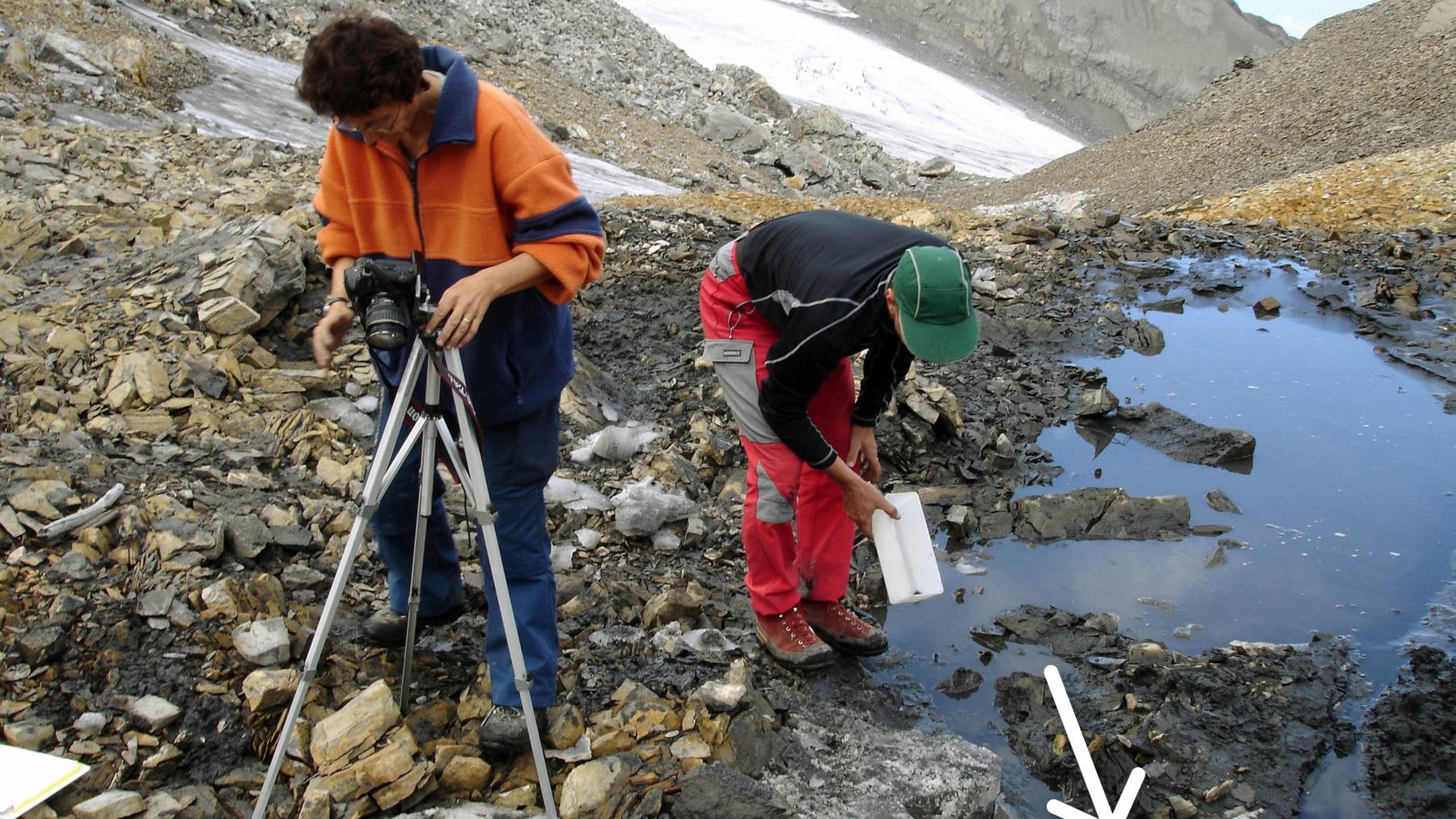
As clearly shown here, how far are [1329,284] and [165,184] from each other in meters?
8.61

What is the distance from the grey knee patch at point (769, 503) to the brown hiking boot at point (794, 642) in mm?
397

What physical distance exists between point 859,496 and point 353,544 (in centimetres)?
148

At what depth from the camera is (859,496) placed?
2.99 m

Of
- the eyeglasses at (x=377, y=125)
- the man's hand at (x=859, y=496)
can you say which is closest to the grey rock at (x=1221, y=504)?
the man's hand at (x=859, y=496)

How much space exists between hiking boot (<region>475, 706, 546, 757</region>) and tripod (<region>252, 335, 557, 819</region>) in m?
0.05

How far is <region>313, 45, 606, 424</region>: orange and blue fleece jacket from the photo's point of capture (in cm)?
212

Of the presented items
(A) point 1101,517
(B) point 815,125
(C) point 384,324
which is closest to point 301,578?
(C) point 384,324

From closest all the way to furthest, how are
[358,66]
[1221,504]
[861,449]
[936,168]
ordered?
[358,66] → [861,449] → [1221,504] → [936,168]

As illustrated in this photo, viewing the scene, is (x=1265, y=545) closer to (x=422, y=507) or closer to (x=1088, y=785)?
(x=1088, y=785)

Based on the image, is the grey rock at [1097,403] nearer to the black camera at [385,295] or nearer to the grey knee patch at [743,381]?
the grey knee patch at [743,381]

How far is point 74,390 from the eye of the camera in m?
3.80

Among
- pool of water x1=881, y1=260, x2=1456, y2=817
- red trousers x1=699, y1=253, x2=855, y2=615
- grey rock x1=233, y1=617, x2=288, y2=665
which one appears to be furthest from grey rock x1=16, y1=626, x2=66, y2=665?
pool of water x1=881, y1=260, x2=1456, y2=817

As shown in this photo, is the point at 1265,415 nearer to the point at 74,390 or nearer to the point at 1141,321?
the point at 1141,321

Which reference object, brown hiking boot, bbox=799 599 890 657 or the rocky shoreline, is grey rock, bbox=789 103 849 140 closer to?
the rocky shoreline
